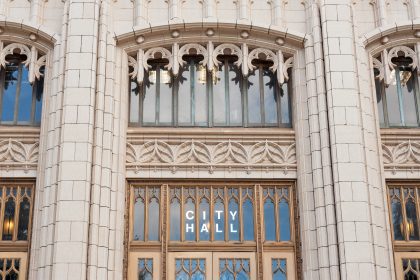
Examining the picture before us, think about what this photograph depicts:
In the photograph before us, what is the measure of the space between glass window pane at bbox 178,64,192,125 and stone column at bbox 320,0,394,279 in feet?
10.7

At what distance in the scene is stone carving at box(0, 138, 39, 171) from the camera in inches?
591

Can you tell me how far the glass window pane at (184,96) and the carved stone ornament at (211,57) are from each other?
15.7 inches

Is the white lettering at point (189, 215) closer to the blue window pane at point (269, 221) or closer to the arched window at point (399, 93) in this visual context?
the blue window pane at point (269, 221)

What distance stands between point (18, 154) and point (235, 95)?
5.15 metres

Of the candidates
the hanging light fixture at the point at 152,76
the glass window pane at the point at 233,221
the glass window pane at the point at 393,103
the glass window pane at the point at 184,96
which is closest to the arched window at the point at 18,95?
the hanging light fixture at the point at 152,76

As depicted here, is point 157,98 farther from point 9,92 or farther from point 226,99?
point 9,92

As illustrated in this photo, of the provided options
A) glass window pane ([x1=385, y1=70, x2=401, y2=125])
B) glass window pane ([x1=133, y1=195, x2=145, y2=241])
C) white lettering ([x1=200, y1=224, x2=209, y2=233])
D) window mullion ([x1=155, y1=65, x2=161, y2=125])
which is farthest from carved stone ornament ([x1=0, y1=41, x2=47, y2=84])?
glass window pane ([x1=385, y1=70, x2=401, y2=125])

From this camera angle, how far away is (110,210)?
46.6 feet

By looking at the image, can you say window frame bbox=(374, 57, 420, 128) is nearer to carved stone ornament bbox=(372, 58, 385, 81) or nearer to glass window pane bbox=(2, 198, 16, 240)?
carved stone ornament bbox=(372, 58, 385, 81)

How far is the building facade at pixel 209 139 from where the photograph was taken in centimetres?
1412

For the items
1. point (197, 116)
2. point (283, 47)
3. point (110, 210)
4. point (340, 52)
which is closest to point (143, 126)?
point (197, 116)

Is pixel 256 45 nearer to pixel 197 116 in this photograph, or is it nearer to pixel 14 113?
pixel 197 116

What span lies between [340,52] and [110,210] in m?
6.13

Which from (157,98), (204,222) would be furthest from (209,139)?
(204,222)
